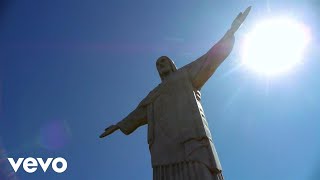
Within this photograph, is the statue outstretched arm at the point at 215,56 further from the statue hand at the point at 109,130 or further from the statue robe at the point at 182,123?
the statue hand at the point at 109,130

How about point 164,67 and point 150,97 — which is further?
point 164,67

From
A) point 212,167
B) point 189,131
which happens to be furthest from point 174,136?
point 212,167

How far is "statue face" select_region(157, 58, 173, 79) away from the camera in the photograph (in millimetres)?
9961

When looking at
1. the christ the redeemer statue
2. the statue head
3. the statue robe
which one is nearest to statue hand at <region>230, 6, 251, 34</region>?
the christ the redeemer statue

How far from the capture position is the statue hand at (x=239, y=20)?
29.7 ft

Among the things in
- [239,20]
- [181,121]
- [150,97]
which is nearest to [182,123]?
[181,121]

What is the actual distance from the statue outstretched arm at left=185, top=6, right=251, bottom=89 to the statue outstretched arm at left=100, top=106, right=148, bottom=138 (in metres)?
1.58

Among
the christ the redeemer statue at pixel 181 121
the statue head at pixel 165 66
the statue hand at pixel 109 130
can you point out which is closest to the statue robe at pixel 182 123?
the christ the redeemer statue at pixel 181 121

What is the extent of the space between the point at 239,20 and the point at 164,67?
2315mm

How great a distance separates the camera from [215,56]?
9086 mm

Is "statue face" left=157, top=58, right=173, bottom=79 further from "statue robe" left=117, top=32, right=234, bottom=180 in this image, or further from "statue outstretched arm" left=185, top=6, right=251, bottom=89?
"statue outstretched arm" left=185, top=6, right=251, bottom=89

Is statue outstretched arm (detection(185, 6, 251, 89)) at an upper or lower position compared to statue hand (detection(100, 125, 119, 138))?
upper

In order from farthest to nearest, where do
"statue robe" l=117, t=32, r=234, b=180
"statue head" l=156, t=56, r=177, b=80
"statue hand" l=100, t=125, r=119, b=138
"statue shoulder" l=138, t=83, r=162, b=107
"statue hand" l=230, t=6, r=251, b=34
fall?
"statue head" l=156, t=56, r=177, b=80 → "statue hand" l=100, t=125, r=119, b=138 → "statue shoulder" l=138, t=83, r=162, b=107 → "statue hand" l=230, t=6, r=251, b=34 → "statue robe" l=117, t=32, r=234, b=180

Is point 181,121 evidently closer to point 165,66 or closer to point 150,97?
point 150,97
